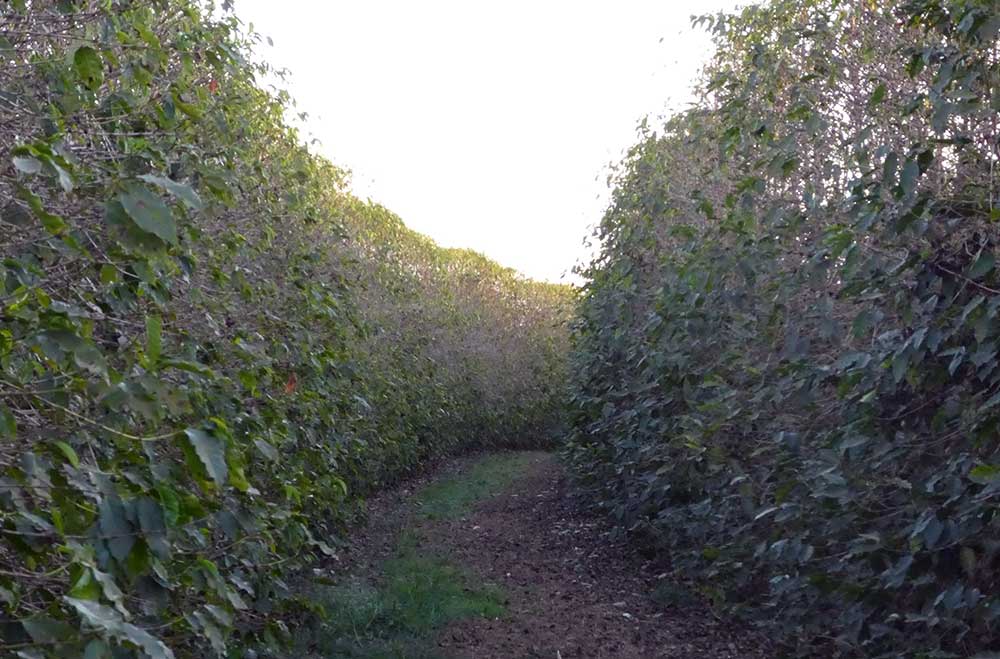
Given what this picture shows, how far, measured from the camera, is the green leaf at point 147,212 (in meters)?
2.25

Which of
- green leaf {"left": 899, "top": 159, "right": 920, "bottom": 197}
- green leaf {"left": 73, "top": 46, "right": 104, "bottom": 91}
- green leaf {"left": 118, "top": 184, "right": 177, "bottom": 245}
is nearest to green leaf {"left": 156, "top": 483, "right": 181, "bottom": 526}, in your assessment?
green leaf {"left": 118, "top": 184, "right": 177, "bottom": 245}

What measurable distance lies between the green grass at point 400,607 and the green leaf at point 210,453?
4235 mm

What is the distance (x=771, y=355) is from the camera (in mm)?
6953

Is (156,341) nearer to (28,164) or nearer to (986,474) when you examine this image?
(28,164)

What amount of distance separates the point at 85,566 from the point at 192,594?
2.46 m

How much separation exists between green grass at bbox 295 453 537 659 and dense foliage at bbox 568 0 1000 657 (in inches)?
74.1

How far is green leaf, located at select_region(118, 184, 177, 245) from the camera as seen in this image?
225 centimetres

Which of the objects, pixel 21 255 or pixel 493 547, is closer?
pixel 21 255

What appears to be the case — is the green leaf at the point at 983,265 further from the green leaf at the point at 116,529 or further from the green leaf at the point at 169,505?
the green leaf at the point at 116,529

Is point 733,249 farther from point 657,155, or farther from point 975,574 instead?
point 657,155

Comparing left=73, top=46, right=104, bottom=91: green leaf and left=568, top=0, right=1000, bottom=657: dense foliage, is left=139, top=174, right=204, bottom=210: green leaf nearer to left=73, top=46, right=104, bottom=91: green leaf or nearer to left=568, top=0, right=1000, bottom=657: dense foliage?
left=73, top=46, right=104, bottom=91: green leaf

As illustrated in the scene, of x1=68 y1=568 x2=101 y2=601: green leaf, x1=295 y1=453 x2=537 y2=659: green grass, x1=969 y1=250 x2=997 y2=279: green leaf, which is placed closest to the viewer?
x1=68 y1=568 x2=101 y2=601: green leaf

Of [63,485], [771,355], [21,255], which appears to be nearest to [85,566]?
[63,485]

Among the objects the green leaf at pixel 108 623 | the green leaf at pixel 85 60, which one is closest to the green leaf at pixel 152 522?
the green leaf at pixel 108 623
